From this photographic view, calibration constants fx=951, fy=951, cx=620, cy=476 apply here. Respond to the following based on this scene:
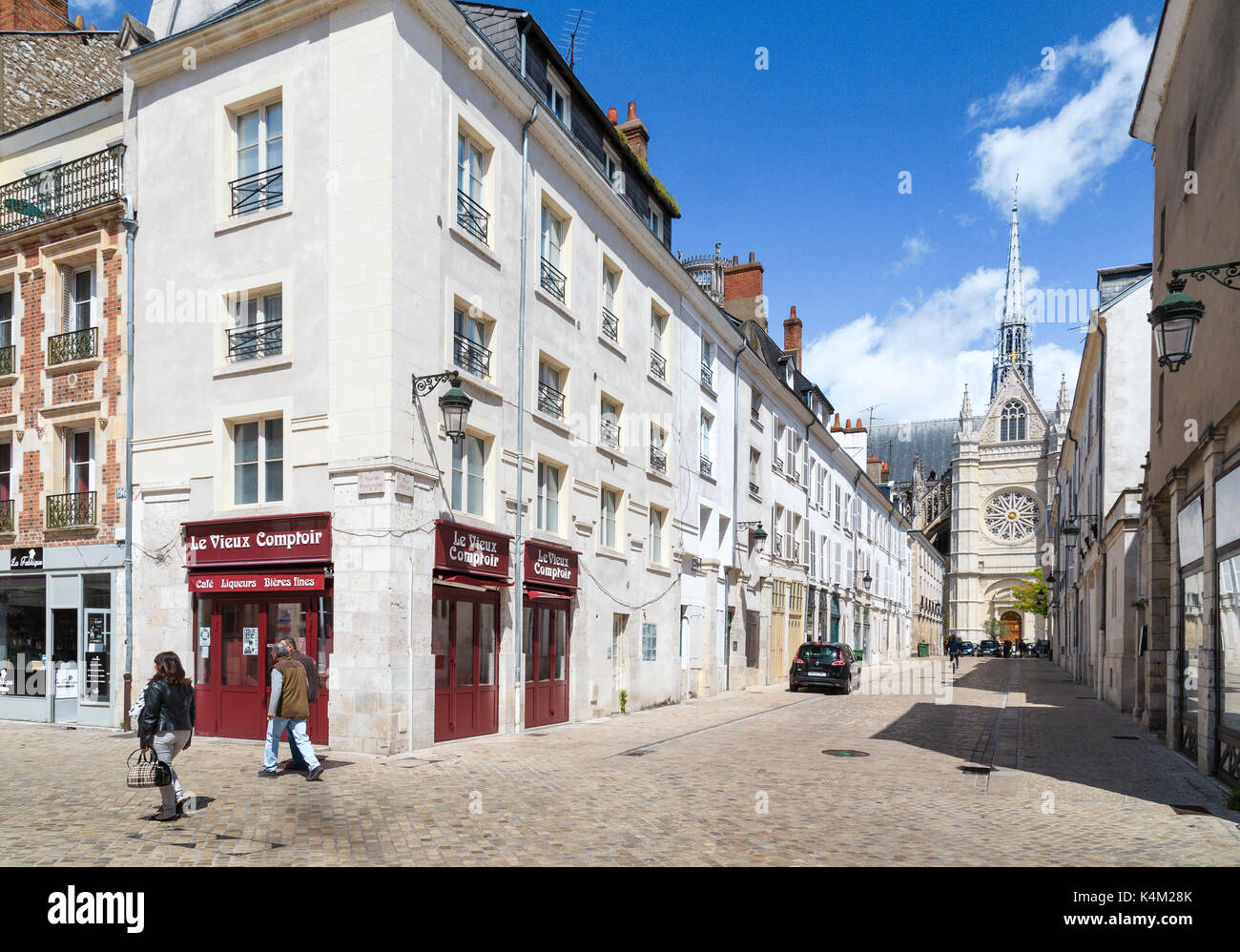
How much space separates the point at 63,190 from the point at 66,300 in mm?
1967

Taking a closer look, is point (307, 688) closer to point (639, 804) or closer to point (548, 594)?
point (639, 804)

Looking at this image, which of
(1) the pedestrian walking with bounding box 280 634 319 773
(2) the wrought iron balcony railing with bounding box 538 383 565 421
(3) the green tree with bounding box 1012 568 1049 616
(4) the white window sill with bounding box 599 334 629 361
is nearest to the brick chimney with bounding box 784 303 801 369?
(4) the white window sill with bounding box 599 334 629 361

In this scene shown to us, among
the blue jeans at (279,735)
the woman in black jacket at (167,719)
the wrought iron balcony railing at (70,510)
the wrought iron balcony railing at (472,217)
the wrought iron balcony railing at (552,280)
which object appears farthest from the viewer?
the wrought iron balcony railing at (552,280)

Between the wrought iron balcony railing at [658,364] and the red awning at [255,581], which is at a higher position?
the wrought iron balcony railing at [658,364]

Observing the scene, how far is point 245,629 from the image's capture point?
13.8 meters

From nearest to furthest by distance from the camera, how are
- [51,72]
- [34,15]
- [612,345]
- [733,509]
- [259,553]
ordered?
1. [259,553]
2. [612,345]
3. [51,72]
4. [34,15]
5. [733,509]

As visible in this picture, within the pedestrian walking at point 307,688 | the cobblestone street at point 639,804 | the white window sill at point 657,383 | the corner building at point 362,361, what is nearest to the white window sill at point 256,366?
the corner building at point 362,361

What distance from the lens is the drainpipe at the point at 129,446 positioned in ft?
48.6

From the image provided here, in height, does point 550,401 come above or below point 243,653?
above

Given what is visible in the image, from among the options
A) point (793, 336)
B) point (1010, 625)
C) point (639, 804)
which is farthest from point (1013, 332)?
point (639, 804)

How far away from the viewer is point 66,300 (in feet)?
54.1

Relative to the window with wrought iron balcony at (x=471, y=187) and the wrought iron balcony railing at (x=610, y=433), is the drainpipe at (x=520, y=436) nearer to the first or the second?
the window with wrought iron balcony at (x=471, y=187)

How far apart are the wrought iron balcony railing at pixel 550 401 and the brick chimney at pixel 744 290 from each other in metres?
16.8
